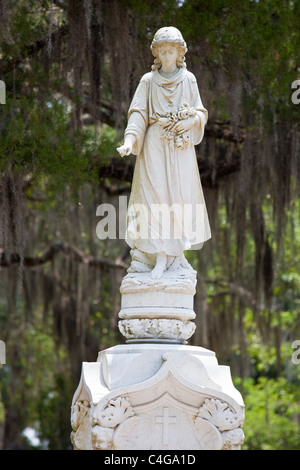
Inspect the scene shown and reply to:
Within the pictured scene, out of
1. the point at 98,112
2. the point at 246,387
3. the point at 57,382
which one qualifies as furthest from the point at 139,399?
the point at 57,382

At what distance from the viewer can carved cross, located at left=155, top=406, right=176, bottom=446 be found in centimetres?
727

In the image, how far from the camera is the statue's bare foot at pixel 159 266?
25.7 ft

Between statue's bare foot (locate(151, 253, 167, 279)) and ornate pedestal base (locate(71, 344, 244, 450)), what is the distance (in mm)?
637

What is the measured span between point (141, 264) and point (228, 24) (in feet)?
14.8

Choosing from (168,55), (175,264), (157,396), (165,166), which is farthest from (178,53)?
(157,396)

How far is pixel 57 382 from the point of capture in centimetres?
2066

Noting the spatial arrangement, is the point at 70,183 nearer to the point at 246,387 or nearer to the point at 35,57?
the point at 35,57

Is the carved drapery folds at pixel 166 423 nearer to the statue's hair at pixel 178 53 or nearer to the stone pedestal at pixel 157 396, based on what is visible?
the stone pedestal at pixel 157 396

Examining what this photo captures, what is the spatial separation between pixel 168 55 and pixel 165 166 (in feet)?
3.13

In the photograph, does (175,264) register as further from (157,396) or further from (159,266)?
(157,396)

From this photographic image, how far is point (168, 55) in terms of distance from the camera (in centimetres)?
811

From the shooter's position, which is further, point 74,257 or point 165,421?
point 74,257

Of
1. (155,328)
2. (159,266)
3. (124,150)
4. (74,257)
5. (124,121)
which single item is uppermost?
(124,121)

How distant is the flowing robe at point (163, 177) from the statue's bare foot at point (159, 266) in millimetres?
54
